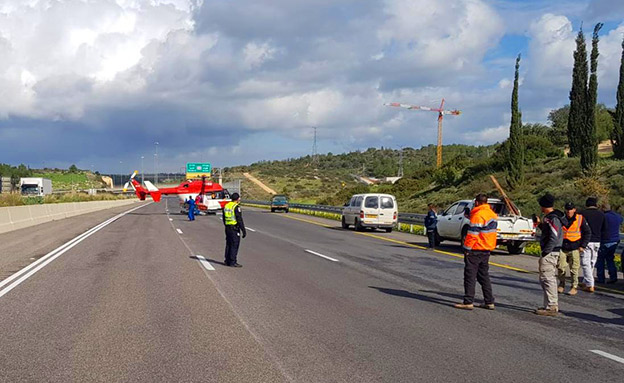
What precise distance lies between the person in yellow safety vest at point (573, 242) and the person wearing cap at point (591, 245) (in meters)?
0.28

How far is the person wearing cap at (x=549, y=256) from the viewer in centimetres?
917

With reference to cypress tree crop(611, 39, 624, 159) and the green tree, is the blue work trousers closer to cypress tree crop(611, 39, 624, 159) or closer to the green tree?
cypress tree crop(611, 39, 624, 159)

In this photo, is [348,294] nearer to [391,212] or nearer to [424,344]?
[424,344]

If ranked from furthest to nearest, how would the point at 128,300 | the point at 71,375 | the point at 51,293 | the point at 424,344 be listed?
the point at 51,293 < the point at 128,300 < the point at 424,344 < the point at 71,375

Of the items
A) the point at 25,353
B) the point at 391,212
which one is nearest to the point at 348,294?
the point at 25,353

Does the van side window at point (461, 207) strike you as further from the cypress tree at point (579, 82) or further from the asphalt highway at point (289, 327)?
the cypress tree at point (579, 82)

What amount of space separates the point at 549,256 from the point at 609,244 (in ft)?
15.3

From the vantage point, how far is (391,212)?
29297mm

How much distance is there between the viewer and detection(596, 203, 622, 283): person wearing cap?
13047mm

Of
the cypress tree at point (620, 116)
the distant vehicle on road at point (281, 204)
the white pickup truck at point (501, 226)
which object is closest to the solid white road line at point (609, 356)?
the white pickup truck at point (501, 226)

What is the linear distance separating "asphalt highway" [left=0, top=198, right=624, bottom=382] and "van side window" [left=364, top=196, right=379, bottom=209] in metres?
14.7

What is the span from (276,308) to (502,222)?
11.5 meters

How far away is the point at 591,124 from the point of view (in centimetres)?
3938

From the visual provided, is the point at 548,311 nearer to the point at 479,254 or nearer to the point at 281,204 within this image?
the point at 479,254
